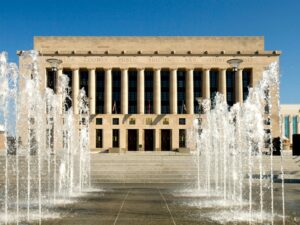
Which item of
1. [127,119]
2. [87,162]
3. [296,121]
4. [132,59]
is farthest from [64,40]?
[296,121]

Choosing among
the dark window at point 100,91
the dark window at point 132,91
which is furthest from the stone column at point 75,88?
the dark window at point 132,91

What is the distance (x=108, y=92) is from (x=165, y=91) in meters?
8.49

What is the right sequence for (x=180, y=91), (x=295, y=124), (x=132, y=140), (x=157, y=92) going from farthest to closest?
(x=295, y=124)
(x=180, y=91)
(x=157, y=92)
(x=132, y=140)

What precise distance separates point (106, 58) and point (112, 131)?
32.6ft

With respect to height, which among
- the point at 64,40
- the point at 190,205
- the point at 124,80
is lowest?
the point at 190,205

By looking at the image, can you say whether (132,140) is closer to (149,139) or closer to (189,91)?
(149,139)

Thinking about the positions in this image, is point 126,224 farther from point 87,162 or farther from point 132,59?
point 132,59

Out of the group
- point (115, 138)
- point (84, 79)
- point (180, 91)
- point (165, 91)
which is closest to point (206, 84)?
point (180, 91)

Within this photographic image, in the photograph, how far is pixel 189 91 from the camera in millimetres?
63125

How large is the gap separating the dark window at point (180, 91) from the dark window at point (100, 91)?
10.7 m

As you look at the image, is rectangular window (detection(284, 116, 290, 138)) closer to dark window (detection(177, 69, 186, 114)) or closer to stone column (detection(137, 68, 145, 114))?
dark window (detection(177, 69, 186, 114))

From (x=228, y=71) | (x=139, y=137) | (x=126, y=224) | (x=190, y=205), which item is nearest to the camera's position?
(x=126, y=224)

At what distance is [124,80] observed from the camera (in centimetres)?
6278

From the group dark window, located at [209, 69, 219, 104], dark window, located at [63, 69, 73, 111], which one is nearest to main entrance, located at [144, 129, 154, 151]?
dark window, located at [209, 69, 219, 104]
